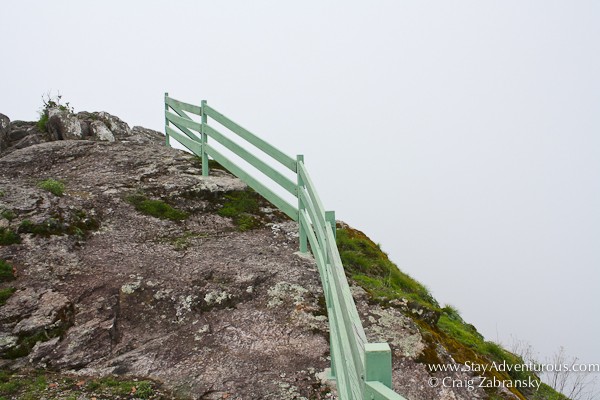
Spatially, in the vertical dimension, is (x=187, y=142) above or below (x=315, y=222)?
above

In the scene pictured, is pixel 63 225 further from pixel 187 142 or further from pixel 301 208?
pixel 187 142

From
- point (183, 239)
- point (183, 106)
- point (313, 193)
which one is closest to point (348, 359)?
point (313, 193)

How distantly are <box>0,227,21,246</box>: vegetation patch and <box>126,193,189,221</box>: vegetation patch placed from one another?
1.96 meters

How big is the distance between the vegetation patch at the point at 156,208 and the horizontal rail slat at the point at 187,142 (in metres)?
1.98

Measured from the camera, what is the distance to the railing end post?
246cm

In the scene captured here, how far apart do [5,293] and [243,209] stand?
3.95 meters

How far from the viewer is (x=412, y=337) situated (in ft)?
17.6

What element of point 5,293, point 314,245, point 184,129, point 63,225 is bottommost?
point 5,293

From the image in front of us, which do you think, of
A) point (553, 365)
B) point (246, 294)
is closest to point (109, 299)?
point (246, 294)

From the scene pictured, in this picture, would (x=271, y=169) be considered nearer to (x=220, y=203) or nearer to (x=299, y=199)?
(x=299, y=199)

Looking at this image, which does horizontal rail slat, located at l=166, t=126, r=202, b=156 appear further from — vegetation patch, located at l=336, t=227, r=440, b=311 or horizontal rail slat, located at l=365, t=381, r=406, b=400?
horizontal rail slat, located at l=365, t=381, r=406, b=400

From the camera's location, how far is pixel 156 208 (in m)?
8.31

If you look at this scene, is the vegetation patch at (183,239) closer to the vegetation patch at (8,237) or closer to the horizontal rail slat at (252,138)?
the horizontal rail slat at (252,138)

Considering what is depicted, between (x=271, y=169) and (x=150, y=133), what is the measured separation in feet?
32.1
